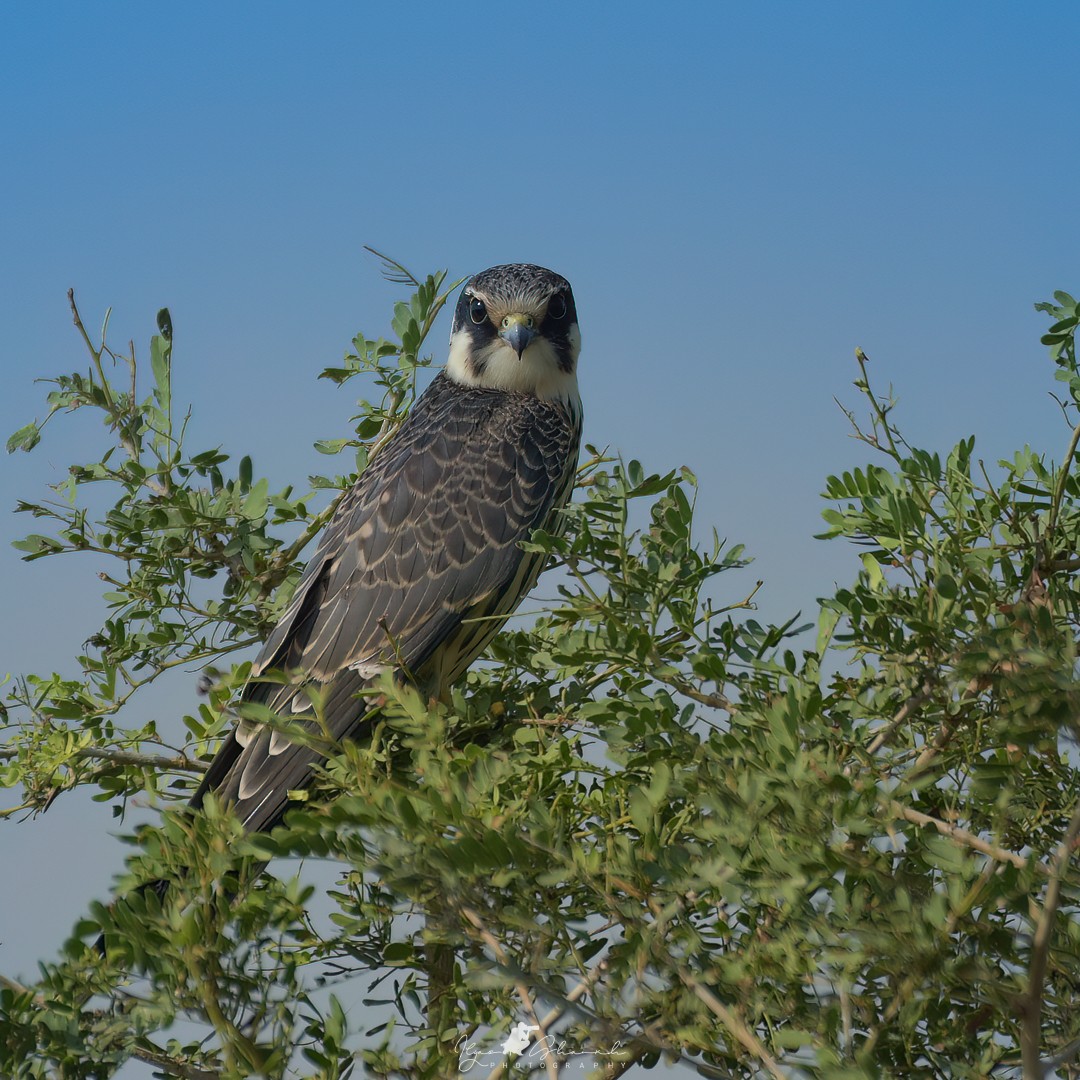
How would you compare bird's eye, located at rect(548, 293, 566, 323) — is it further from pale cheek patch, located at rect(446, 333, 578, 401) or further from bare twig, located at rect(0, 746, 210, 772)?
bare twig, located at rect(0, 746, 210, 772)

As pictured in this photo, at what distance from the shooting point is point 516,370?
464 cm

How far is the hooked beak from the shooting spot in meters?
4.39

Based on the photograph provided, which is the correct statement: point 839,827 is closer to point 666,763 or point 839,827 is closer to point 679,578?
point 666,763

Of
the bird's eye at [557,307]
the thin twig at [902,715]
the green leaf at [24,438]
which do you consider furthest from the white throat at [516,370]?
the thin twig at [902,715]

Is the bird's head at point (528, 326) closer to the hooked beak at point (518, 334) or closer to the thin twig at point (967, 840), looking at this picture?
the hooked beak at point (518, 334)

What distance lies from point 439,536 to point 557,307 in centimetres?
117

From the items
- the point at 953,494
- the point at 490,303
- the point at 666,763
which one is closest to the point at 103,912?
the point at 666,763

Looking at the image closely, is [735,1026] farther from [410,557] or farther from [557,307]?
[557,307]

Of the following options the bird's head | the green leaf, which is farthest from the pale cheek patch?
the green leaf

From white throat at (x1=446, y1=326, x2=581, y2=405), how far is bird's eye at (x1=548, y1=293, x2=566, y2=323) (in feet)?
0.39

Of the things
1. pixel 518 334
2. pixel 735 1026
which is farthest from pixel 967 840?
pixel 518 334

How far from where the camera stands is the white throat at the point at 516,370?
464 centimetres

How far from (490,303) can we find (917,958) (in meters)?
3.32

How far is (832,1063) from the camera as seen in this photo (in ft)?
5.47
